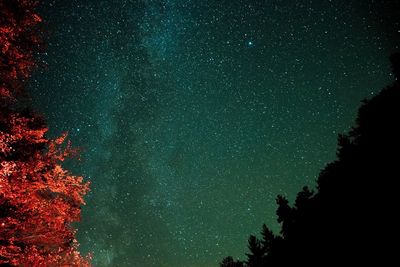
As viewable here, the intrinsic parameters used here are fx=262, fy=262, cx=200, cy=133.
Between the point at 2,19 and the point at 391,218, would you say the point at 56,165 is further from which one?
the point at 391,218

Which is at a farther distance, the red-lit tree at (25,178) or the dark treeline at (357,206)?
the red-lit tree at (25,178)

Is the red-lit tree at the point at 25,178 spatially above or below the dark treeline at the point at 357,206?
above

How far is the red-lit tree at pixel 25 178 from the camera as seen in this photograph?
723cm

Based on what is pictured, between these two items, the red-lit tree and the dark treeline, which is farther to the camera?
the red-lit tree

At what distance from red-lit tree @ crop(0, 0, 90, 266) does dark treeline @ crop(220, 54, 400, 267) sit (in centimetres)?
722

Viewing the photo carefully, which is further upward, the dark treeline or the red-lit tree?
the red-lit tree

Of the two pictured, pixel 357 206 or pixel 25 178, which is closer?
pixel 357 206

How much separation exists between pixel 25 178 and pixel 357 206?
863cm

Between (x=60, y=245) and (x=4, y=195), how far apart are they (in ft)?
10.5

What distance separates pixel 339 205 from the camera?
3094mm

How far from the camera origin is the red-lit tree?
7.23m

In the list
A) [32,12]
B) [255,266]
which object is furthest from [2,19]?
[255,266]

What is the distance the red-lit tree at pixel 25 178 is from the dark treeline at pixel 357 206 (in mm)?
7219

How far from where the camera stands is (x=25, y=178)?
7902 mm
